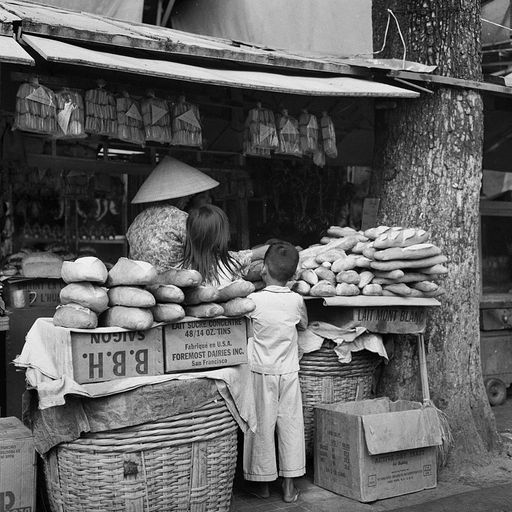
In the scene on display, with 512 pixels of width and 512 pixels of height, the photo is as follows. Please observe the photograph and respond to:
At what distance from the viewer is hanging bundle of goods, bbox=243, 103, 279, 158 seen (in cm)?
573

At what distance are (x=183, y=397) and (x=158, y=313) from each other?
420 mm

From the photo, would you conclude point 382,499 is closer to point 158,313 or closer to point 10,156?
point 158,313

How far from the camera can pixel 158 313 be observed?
11.9 feet

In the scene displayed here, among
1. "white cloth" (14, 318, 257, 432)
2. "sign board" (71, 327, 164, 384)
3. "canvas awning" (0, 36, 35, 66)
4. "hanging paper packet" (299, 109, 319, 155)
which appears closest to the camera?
"white cloth" (14, 318, 257, 432)

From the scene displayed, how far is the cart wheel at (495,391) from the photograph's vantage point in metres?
7.46

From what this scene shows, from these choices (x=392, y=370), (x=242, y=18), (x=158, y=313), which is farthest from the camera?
(x=242, y=18)

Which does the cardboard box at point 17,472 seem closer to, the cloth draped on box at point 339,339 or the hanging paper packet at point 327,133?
the cloth draped on box at point 339,339

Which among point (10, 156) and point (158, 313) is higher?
point (10, 156)

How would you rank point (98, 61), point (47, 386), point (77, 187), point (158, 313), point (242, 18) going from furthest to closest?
1. point (242, 18)
2. point (77, 187)
3. point (98, 61)
4. point (158, 313)
5. point (47, 386)

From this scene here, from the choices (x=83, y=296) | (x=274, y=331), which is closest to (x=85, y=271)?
(x=83, y=296)

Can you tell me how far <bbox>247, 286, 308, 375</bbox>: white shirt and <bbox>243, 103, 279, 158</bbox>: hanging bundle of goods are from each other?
158cm

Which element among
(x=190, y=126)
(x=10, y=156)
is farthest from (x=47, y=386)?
(x=10, y=156)

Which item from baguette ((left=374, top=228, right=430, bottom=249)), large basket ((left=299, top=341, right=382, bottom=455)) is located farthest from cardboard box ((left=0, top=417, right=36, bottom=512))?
baguette ((left=374, top=228, right=430, bottom=249))

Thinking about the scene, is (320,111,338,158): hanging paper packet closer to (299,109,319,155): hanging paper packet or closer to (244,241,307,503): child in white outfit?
(299,109,319,155): hanging paper packet
